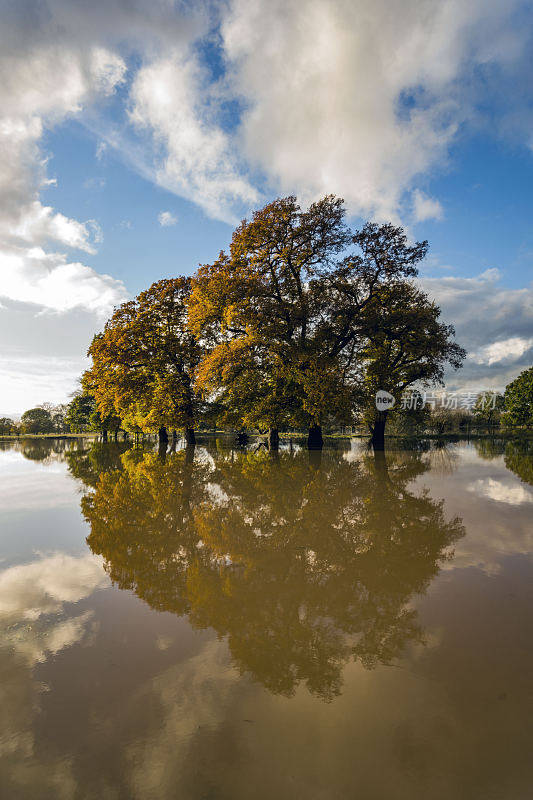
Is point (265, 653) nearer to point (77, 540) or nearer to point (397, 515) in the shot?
point (77, 540)

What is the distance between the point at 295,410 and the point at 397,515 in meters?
17.4

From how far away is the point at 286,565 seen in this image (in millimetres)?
4758

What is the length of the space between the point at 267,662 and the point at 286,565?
6.46ft

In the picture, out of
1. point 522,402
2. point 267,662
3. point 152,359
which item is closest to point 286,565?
point 267,662

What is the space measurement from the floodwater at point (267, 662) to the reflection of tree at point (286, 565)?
0.09 ft

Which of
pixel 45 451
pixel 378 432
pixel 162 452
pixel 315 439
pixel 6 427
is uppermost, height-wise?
pixel 6 427

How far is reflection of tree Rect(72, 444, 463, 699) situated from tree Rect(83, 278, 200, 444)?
837 inches

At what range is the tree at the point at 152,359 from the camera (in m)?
30.0

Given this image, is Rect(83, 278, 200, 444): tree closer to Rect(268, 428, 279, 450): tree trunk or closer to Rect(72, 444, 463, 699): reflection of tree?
Rect(268, 428, 279, 450): tree trunk

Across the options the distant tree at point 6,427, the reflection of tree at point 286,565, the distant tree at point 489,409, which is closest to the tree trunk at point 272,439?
the reflection of tree at point 286,565

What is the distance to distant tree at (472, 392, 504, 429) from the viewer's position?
84000mm

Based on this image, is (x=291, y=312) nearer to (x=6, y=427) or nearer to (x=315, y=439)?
(x=315, y=439)

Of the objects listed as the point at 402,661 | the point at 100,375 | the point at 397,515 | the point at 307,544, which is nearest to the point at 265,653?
the point at 402,661

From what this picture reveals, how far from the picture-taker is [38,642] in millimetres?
3178
